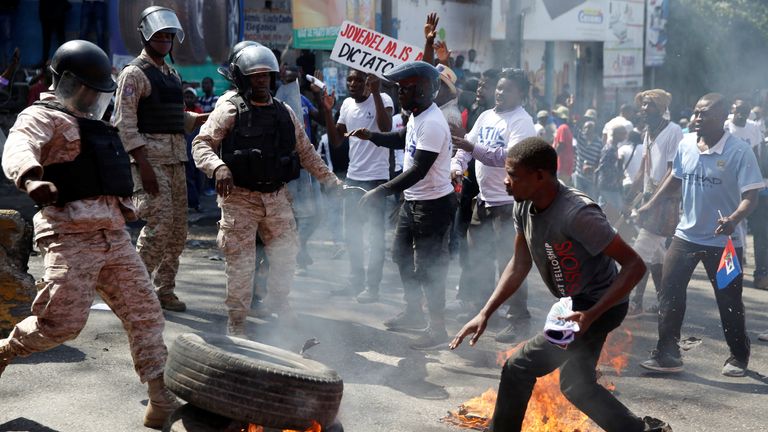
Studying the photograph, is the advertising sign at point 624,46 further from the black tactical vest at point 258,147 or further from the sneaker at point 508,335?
the black tactical vest at point 258,147

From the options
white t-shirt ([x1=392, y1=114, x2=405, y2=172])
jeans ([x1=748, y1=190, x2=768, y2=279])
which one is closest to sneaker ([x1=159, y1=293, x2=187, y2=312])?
white t-shirt ([x1=392, y1=114, x2=405, y2=172])

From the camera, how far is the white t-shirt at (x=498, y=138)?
6859 millimetres

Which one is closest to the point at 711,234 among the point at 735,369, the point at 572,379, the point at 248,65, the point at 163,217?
the point at 735,369

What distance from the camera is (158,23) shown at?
666 cm

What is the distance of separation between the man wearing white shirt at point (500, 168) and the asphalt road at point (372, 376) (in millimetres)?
427

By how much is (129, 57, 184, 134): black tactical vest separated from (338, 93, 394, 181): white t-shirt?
1907 millimetres

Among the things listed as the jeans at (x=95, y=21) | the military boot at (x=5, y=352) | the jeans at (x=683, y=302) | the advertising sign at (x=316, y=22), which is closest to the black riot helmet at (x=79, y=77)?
the military boot at (x=5, y=352)

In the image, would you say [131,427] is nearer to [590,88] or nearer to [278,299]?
[278,299]

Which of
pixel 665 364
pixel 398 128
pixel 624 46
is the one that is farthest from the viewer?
pixel 624 46

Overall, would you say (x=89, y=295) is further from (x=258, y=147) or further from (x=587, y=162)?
(x=587, y=162)

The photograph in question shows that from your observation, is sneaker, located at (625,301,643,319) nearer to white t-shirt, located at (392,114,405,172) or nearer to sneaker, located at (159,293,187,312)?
white t-shirt, located at (392,114,405,172)

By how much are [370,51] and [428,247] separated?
2.75 metres

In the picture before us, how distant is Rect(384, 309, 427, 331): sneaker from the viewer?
6.93 m

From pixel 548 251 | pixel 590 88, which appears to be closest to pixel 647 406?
pixel 548 251
